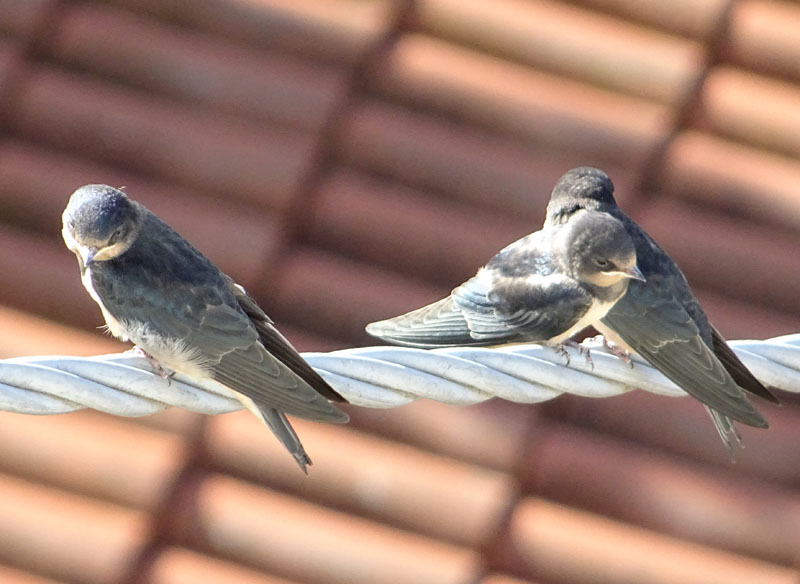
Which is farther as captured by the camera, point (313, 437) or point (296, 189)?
point (296, 189)

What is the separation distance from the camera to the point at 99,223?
267 centimetres

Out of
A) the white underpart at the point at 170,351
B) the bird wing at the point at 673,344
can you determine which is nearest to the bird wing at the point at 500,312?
the bird wing at the point at 673,344

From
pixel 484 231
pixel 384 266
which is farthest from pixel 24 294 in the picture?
pixel 484 231

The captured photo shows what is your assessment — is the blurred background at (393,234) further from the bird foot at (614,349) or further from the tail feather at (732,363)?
the tail feather at (732,363)

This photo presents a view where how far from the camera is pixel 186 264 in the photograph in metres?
2.74

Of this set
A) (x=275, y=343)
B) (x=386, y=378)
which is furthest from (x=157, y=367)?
Result: (x=386, y=378)

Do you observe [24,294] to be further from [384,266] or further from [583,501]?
[583,501]

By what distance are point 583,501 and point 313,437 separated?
2.48ft

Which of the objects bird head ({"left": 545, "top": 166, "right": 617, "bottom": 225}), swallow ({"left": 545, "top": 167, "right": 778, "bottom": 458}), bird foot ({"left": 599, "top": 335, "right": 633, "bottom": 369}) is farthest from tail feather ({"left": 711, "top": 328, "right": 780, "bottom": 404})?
bird head ({"left": 545, "top": 166, "right": 617, "bottom": 225})

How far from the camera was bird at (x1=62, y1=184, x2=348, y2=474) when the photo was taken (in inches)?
101

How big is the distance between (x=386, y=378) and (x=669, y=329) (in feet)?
3.54

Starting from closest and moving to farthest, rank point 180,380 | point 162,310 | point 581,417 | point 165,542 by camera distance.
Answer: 1. point 180,380
2. point 162,310
3. point 165,542
4. point 581,417

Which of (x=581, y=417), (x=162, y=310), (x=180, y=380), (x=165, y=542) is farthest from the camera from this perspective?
(x=581, y=417)

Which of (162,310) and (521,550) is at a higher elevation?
(162,310)
